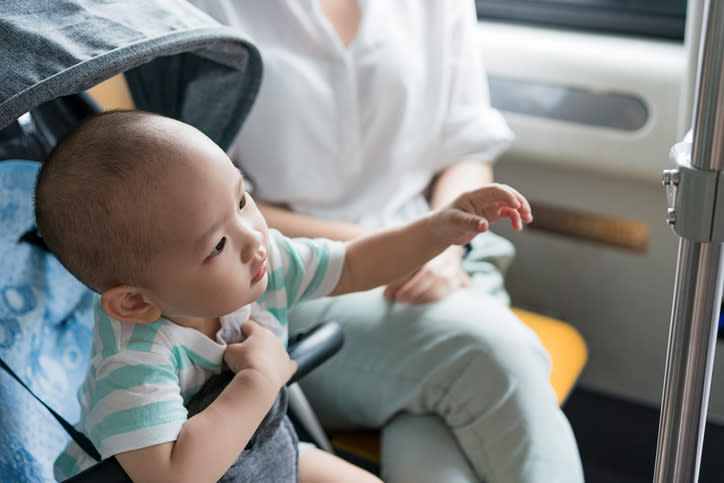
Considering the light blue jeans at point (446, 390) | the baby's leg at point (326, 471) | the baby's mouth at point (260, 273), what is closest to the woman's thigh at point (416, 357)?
the light blue jeans at point (446, 390)

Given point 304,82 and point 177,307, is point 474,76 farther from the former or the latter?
point 177,307

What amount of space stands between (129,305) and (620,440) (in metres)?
1.17

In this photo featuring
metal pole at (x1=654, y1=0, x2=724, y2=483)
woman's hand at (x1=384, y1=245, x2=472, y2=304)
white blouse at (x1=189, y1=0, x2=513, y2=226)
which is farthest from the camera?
white blouse at (x1=189, y1=0, x2=513, y2=226)

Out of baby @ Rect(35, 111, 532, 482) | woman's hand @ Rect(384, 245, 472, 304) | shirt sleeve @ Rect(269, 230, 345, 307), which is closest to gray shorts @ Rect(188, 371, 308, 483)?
baby @ Rect(35, 111, 532, 482)

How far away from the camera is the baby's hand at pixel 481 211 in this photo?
76 cm

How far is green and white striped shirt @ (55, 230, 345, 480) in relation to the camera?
2.26 ft

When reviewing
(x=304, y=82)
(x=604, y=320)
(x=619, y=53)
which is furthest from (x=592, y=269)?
(x=304, y=82)

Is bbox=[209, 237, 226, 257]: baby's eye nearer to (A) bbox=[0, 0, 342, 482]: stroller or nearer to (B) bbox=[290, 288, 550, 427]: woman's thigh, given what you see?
(A) bbox=[0, 0, 342, 482]: stroller

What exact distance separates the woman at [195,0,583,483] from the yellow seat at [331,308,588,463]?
26mm

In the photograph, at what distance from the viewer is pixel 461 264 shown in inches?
47.5

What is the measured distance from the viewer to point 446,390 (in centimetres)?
96

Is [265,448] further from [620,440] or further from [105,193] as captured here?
[620,440]

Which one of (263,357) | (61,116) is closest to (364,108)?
(61,116)

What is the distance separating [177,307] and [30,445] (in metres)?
0.27
